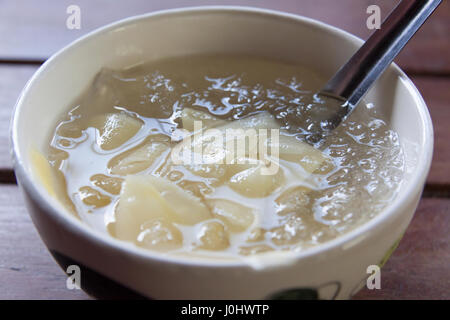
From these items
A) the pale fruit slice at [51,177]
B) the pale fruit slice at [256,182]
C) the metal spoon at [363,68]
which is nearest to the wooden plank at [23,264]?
the pale fruit slice at [51,177]

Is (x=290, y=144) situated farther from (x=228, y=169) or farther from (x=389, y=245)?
(x=389, y=245)

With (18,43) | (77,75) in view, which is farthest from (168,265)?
(18,43)

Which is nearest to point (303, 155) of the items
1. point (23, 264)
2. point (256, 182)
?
point (256, 182)

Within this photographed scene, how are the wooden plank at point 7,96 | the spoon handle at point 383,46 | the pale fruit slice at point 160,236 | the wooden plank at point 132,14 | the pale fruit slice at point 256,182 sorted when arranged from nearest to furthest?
the pale fruit slice at point 160,236, the pale fruit slice at point 256,182, the spoon handle at point 383,46, the wooden plank at point 7,96, the wooden plank at point 132,14

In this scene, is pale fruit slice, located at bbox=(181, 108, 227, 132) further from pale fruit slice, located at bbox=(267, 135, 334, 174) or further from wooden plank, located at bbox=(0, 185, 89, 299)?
wooden plank, located at bbox=(0, 185, 89, 299)

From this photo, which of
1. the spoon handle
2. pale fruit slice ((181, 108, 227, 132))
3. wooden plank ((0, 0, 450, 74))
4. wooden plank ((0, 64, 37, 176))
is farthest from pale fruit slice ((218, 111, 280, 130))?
wooden plank ((0, 0, 450, 74))

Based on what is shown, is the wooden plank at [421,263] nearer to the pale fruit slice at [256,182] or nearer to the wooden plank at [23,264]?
the pale fruit slice at [256,182]
